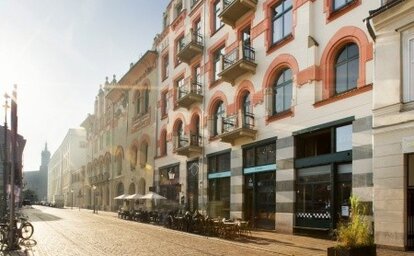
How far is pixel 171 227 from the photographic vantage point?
Result: 25781 mm

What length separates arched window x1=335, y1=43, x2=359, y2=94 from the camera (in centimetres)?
1816

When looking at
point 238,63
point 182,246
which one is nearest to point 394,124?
point 182,246

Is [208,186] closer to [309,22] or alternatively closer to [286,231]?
[286,231]

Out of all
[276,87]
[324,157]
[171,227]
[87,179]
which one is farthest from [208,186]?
[87,179]

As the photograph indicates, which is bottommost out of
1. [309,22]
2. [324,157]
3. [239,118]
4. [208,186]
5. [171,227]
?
[171,227]

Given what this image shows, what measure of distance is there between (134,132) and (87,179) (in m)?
31.8

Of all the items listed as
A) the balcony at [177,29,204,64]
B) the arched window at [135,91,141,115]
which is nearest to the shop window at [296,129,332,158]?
the balcony at [177,29,204,64]

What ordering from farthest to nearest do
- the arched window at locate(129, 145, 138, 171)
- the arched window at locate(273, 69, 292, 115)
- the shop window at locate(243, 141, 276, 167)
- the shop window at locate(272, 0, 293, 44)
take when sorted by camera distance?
the arched window at locate(129, 145, 138, 171)
the shop window at locate(243, 141, 276, 167)
the shop window at locate(272, 0, 293, 44)
the arched window at locate(273, 69, 292, 115)

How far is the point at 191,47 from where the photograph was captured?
3078 centimetres

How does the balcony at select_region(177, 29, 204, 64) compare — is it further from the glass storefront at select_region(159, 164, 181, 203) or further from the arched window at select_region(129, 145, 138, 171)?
the arched window at select_region(129, 145, 138, 171)

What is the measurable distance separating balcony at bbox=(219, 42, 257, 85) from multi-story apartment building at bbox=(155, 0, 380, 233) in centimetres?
6

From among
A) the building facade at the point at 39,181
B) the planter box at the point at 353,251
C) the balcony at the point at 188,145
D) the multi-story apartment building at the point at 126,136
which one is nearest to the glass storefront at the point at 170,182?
the balcony at the point at 188,145

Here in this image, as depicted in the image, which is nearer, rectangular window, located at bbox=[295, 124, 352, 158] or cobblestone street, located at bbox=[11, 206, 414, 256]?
cobblestone street, located at bbox=[11, 206, 414, 256]

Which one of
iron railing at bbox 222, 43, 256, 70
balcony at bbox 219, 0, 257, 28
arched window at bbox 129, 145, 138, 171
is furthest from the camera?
arched window at bbox 129, 145, 138, 171
